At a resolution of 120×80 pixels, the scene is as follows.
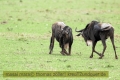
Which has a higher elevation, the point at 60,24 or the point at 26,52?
the point at 60,24

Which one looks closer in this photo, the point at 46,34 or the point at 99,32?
the point at 99,32

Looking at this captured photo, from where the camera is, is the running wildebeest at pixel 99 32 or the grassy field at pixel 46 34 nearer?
the grassy field at pixel 46 34

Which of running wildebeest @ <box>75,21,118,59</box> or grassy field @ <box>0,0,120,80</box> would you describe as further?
running wildebeest @ <box>75,21,118,59</box>

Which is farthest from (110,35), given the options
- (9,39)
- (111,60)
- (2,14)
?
(2,14)

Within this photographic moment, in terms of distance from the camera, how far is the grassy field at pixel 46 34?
48.3ft

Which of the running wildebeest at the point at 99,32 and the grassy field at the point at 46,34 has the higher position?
the running wildebeest at the point at 99,32

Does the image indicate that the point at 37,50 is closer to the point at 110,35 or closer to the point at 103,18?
the point at 110,35

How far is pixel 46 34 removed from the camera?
24.0m

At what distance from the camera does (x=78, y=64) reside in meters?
15.1

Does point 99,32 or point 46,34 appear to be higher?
point 99,32

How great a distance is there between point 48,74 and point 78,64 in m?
2.42

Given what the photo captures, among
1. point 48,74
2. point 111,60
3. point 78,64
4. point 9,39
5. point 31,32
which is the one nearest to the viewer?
point 48,74

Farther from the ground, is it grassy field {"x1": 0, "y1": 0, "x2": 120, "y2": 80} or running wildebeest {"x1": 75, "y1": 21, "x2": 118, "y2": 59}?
running wildebeest {"x1": 75, "y1": 21, "x2": 118, "y2": 59}

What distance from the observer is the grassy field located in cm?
1472
